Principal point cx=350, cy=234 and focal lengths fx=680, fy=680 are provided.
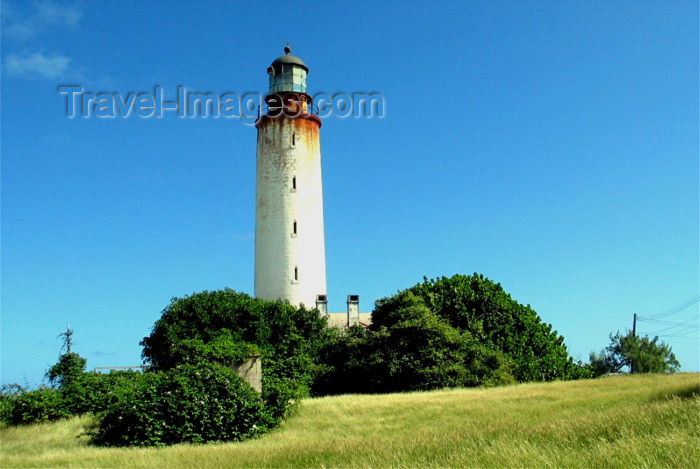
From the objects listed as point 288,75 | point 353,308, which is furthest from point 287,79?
point 353,308

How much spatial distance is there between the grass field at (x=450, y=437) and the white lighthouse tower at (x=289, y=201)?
17215mm

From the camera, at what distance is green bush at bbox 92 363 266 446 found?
1528cm

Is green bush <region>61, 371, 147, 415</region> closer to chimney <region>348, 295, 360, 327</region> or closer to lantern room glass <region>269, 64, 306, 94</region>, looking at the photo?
chimney <region>348, 295, 360, 327</region>

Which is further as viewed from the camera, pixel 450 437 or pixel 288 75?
pixel 288 75

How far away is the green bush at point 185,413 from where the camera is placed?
15.3 m

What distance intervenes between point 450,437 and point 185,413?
6.53 m

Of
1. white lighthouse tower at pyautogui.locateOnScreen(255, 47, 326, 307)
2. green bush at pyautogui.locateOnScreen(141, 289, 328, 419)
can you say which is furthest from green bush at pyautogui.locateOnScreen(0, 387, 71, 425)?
white lighthouse tower at pyautogui.locateOnScreen(255, 47, 326, 307)

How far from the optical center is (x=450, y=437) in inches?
470

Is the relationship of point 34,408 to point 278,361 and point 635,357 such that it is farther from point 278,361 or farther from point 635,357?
point 635,357

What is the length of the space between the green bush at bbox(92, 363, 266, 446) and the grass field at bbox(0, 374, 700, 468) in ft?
2.34

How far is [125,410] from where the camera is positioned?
1578 cm

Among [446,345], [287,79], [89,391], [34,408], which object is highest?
[287,79]

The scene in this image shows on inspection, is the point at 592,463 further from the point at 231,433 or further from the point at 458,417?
the point at 231,433

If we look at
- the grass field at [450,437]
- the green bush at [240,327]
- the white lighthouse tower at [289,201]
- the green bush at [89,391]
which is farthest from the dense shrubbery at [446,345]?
the green bush at [89,391]
